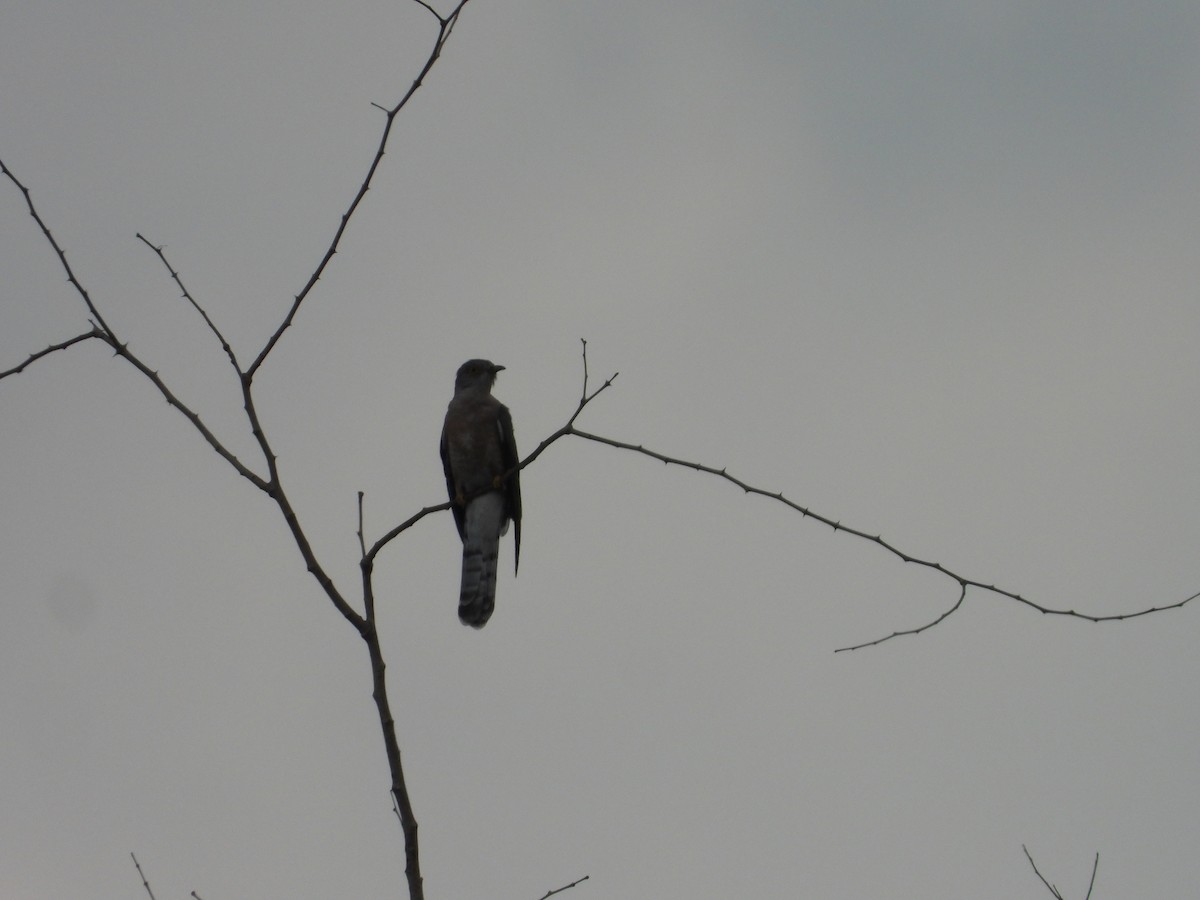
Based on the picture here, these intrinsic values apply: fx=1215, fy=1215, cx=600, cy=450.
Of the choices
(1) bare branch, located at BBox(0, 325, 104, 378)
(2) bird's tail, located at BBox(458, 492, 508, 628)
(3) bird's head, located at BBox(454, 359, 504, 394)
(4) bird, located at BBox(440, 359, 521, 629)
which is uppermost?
(3) bird's head, located at BBox(454, 359, 504, 394)

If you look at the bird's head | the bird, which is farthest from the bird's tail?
the bird's head

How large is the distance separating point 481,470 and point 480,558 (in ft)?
3.70

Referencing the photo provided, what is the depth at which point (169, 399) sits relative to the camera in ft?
11.8

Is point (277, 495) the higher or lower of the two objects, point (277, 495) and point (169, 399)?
the lower

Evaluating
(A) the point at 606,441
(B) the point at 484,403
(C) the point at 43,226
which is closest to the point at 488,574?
(B) the point at 484,403

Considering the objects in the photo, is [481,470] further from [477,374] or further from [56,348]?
[56,348]

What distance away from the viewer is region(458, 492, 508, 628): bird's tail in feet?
22.0

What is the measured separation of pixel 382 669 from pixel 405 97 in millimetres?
1832

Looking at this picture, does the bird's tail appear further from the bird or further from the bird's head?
the bird's head

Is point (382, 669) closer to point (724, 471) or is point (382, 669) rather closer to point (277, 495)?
point (277, 495)

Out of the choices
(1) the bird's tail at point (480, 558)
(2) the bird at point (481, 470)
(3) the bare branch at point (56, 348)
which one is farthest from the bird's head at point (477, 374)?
(3) the bare branch at point (56, 348)

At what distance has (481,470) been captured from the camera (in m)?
8.01

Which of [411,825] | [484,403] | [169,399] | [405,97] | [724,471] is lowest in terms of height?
[411,825]

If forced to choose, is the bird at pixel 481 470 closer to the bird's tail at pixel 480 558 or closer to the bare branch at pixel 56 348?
the bird's tail at pixel 480 558
